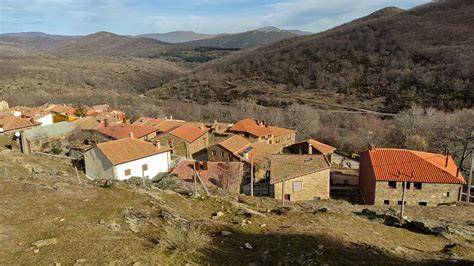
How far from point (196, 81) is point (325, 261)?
10272 cm

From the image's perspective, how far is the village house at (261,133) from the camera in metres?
45.3

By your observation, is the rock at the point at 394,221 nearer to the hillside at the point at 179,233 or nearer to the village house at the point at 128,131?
the hillside at the point at 179,233

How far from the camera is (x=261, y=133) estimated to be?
45.5 metres

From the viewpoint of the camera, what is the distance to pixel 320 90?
8438 cm

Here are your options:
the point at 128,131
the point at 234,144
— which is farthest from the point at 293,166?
the point at 128,131

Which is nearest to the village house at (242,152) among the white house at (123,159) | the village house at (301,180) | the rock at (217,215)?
the village house at (301,180)

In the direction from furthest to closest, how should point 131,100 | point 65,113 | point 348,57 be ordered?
1. point 348,57
2. point 131,100
3. point 65,113

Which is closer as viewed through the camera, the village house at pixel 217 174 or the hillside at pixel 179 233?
the hillside at pixel 179 233

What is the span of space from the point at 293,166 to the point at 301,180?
134 centimetres

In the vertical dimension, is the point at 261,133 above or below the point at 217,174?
below

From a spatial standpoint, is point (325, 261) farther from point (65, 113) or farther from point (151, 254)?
point (65, 113)

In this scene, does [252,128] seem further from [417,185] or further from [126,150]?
[417,185]

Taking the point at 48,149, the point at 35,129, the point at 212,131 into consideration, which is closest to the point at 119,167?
the point at 48,149

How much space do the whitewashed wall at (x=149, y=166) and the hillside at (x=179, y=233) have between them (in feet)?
49.3
